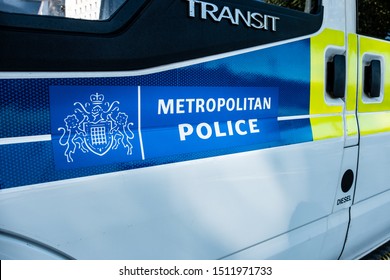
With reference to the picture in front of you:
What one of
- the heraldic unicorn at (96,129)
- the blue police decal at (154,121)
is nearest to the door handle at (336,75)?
the blue police decal at (154,121)

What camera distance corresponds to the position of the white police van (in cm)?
100

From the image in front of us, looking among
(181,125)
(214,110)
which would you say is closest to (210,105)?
(214,110)

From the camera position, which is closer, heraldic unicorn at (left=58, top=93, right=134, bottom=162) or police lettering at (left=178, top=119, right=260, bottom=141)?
heraldic unicorn at (left=58, top=93, right=134, bottom=162)

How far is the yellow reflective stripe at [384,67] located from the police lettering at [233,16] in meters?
0.66

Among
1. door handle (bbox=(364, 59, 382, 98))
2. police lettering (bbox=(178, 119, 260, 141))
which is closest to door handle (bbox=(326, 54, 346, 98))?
door handle (bbox=(364, 59, 382, 98))

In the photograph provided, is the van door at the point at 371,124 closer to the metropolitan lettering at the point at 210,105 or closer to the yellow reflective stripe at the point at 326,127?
the yellow reflective stripe at the point at 326,127

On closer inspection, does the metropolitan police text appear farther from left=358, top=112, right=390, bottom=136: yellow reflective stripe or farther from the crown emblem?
left=358, top=112, right=390, bottom=136: yellow reflective stripe

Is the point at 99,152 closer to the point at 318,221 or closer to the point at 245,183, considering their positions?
the point at 245,183

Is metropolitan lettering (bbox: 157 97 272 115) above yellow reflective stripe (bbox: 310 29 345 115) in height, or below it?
below

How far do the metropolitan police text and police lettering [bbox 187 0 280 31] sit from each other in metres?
0.28

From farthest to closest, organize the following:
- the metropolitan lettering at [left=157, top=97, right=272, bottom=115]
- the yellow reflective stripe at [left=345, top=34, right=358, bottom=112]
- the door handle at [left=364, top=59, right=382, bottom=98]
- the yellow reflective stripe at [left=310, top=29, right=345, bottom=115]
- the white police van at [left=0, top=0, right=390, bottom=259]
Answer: the door handle at [left=364, top=59, right=382, bottom=98] → the yellow reflective stripe at [left=345, top=34, right=358, bottom=112] → the yellow reflective stripe at [left=310, top=29, right=345, bottom=115] → the metropolitan lettering at [left=157, top=97, right=272, bottom=115] → the white police van at [left=0, top=0, right=390, bottom=259]

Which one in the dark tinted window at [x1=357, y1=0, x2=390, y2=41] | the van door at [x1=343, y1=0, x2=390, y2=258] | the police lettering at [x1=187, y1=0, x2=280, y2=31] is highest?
the dark tinted window at [x1=357, y1=0, x2=390, y2=41]

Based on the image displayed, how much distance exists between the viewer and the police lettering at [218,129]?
1307 mm

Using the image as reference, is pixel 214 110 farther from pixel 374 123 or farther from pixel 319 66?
pixel 374 123
